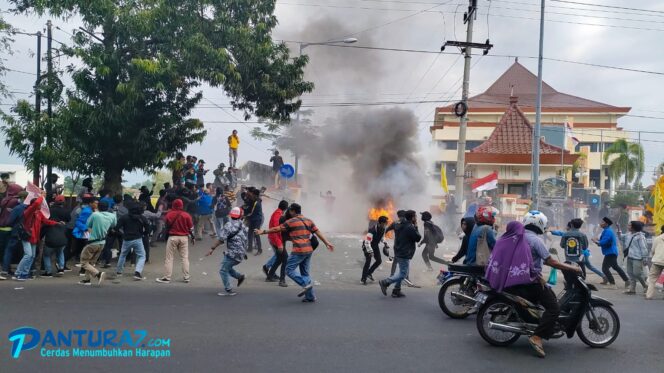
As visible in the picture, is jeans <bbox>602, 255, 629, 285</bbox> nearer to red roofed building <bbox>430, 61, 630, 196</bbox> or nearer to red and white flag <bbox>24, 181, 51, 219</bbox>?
red and white flag <bbox>24, 181, 51, 219</bbox>

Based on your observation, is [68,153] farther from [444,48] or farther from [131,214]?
[444,48]

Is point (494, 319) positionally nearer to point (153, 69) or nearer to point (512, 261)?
point (512, 261)

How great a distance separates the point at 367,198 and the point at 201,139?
34.4ft

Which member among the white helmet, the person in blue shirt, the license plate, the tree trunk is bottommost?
the license plate

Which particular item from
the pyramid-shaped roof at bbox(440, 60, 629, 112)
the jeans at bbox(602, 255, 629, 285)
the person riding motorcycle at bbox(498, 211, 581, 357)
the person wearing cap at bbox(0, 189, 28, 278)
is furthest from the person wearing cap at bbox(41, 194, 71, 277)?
the pyramid-shaped roof at bbox(440, 60, 629, 112)

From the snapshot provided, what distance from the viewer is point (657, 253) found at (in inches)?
389

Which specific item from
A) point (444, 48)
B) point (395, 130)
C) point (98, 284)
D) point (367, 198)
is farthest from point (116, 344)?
point (395, 130)

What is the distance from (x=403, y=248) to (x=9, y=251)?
7316 mm

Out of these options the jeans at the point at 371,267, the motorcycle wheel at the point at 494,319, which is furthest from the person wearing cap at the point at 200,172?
the motorcycle wheel at the point at 494,319

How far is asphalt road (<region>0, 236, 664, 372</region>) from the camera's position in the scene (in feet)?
17.3

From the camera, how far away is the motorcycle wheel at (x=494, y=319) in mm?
6082

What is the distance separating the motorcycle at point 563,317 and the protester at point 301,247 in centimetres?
303

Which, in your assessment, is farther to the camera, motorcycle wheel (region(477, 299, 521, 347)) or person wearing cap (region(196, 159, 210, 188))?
person wearing cap (region(196, 159, 210, 188))

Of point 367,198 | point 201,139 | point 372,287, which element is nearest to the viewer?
point 372,287
